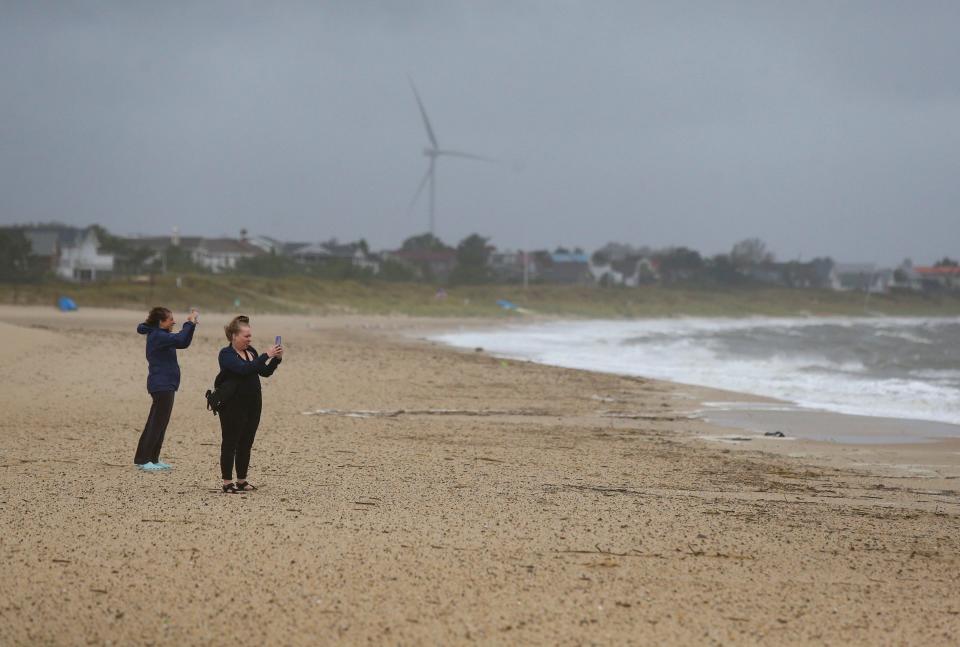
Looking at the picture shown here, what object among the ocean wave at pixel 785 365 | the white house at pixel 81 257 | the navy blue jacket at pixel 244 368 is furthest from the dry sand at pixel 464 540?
the white house at pixel 81 257

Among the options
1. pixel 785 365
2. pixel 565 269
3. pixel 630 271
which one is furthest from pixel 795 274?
pixel 785 365

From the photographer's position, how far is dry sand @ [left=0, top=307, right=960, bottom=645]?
205 inches

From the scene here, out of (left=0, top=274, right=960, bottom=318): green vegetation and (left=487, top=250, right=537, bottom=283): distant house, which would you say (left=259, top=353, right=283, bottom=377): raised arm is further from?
(left=487, top=250, right=537, bottom=283): distant house

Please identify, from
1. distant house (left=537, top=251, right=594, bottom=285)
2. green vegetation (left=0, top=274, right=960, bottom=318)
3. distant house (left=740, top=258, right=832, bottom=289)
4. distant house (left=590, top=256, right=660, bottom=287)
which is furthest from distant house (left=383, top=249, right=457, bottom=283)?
distant house (left=740, top=258, right=832, bottom=289)

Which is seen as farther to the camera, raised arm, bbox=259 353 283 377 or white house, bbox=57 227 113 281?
white house, bbox=57 227 113 281

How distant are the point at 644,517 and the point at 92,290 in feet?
169

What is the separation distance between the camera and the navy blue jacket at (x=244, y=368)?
7.80 meters

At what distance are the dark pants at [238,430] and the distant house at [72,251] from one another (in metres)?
71.2

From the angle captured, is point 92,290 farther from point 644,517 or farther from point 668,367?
point 644,517

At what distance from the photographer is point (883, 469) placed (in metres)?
10.8

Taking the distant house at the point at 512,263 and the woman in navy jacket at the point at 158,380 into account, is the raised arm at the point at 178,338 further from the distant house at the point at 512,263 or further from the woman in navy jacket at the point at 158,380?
the distant house at the point at 512,263

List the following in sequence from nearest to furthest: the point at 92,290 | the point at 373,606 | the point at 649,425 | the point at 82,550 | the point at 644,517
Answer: the point at 373,606 → the point at 82,550 → the point at 644,517 → the point at 649,425 → the point at 92,290

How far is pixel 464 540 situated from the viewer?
21.5 feet

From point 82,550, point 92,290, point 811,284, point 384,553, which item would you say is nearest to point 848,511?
point 384,553
